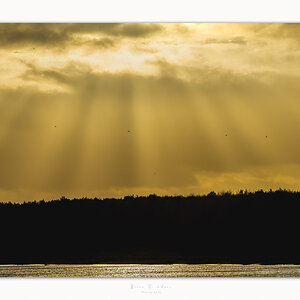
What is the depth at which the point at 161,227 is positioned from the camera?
1338cm

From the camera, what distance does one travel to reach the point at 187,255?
14422mm

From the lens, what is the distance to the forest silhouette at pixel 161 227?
42.0 ft

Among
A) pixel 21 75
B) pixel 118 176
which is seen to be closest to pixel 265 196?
pixel 118 176

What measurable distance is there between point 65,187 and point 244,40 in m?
3.86

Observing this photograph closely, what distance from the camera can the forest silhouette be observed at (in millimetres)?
12805
